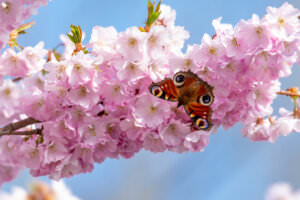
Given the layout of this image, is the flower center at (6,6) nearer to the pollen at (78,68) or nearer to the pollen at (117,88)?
the pollen at (78,68)

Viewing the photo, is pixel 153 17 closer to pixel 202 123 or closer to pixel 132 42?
pixel 132 42

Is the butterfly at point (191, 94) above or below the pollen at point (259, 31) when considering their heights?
below

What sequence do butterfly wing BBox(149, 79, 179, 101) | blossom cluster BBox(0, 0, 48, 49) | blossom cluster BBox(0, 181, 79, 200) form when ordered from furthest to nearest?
1. blossom cluster BBox(0, 181, 79, 200)
2. blossom cluster BBox(0, 0, 48, 49)
3. butterfly wing BBox(149, 79, 179, 101)

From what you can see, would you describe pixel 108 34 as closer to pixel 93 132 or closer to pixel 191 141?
pixel 93 132

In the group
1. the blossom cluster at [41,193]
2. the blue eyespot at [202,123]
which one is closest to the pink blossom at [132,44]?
the blue eyespot at [202,123]

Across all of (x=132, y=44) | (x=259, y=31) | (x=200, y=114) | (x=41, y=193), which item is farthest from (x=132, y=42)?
(x=41, y=193)

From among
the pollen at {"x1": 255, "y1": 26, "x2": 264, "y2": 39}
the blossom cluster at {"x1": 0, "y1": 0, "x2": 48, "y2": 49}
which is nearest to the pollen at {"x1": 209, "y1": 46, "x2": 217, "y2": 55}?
the pollen at {"x1": 255, "y1": 26, "x2": 264, "y2": 39}

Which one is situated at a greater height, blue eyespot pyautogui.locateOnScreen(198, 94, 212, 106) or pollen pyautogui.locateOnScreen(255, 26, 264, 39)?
pollen pyautogui.locateOnScreen(255, 26, 264, 39)

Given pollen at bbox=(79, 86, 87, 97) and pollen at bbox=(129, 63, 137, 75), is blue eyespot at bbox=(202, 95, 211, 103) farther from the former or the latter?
pollen at bbox=(79, 86, 87, 97)
